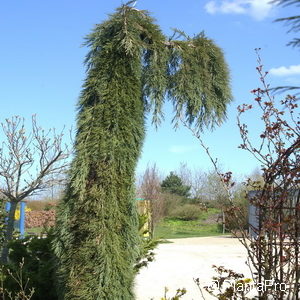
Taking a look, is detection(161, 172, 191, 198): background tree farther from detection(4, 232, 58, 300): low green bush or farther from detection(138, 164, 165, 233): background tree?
detection(4, 232, 58, 300): low green bush

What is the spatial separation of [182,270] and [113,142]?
5938mm

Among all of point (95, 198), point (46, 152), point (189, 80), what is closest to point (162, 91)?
point (189, 80)

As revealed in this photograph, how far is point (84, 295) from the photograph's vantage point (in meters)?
4.22

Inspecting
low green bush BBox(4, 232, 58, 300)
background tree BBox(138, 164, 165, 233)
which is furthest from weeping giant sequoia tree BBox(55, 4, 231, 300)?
background tree BBox(138, 164, 165, 233)

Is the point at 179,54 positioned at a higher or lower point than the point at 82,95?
higher

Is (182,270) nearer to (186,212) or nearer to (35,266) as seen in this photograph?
(35,266)

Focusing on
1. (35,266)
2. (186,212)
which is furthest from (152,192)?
(35,266)

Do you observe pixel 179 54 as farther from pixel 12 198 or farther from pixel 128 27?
pixel 12 198

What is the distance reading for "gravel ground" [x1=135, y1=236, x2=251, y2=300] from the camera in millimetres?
7268

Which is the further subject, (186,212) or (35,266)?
(186,212)

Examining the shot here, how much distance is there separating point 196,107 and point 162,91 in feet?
1.53

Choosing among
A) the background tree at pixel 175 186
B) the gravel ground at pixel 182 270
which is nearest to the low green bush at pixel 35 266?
the gravel ground at pixel 182 270

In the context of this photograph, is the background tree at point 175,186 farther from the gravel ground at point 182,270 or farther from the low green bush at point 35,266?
the low green bush at point 35,266

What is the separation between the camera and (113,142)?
14.8ft
